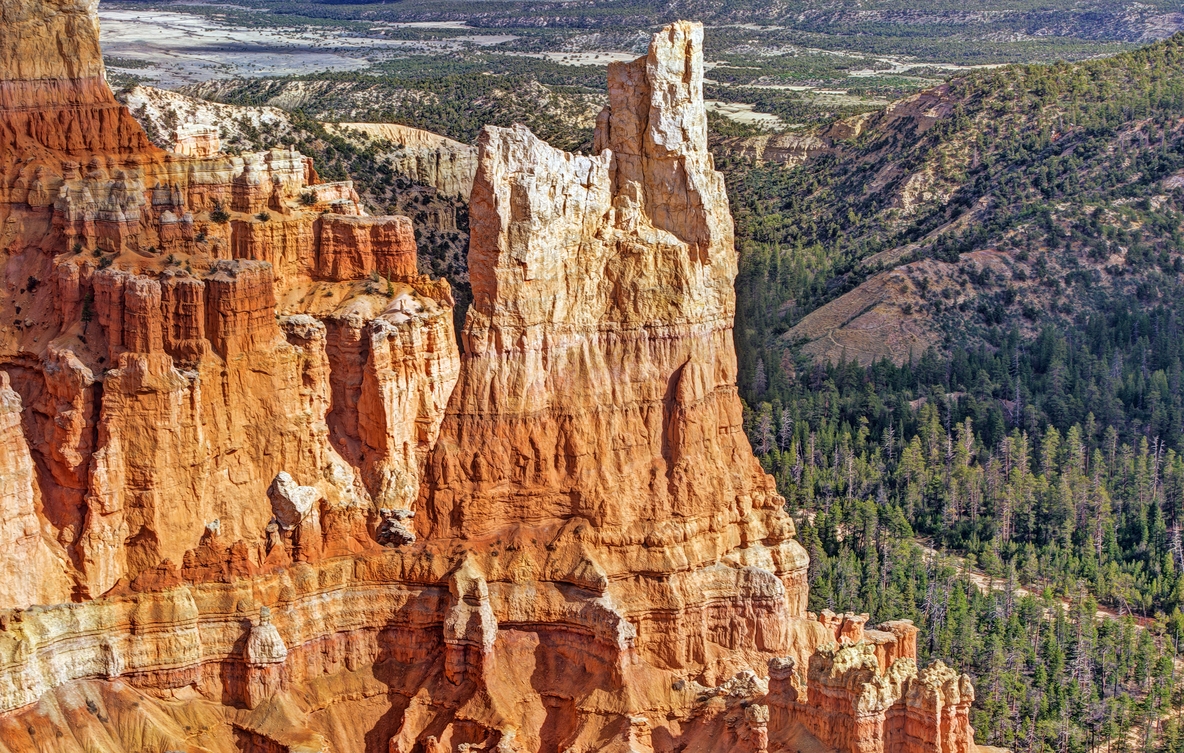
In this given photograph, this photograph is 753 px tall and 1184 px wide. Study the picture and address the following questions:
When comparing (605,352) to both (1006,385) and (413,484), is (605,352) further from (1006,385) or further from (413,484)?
(1006,385)

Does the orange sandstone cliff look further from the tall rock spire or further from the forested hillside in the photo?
the forested hillside

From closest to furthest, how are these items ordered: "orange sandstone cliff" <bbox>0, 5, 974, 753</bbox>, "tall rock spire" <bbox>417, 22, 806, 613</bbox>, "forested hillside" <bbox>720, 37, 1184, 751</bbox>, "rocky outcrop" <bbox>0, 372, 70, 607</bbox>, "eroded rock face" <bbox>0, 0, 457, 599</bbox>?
1. "rocky outcrop" <bbox>0, 372, 70, 607</bbox>
2. "orange sandstone cliff" <bbox>0, 5, 974, 753</bbox>
3. "eroded rock face" <bbox>0, 0, 457, 599</bbox>
4. "tall rock spire" <bbox>417, 22, 806, 613</bbox>
5. "forested hillside" <bbox>720, 37, 1184, 751</bbox>

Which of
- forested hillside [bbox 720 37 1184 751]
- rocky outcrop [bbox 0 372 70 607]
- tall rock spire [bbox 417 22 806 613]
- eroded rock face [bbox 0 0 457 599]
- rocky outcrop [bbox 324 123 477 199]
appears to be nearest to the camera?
rocky outcrop [bbox 0 372 70 607]

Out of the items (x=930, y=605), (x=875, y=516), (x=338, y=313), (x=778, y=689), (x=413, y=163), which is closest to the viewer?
(x=778, y=689)

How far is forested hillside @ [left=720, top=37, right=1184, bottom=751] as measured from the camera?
8325cm

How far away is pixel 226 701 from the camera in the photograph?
181 ft

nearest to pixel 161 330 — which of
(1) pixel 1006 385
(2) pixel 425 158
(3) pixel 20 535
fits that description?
(3) pixel 20 535

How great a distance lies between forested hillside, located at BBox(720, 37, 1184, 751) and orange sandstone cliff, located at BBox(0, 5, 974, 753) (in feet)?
68.6

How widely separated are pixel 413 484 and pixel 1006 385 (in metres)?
76.1

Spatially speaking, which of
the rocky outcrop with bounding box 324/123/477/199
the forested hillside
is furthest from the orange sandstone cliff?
the rocky outcrop with bounding box 324/123/477/199

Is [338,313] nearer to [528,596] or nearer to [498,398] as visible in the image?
[498,398]

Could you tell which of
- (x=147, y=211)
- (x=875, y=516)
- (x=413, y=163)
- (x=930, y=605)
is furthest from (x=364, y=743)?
(x=413, y=163)

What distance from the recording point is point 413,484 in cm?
5978

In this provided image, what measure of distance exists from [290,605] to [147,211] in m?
14.6
